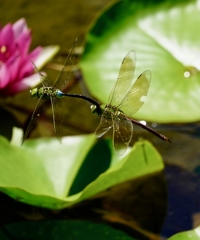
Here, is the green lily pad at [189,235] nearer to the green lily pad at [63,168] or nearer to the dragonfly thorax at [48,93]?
the green lily pad at [63,168]

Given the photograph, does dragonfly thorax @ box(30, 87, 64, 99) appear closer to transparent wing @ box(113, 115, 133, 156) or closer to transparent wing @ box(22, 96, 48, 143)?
transparent wing @ box(22, 96, 48, 143)

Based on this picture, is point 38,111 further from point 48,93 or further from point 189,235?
point 189,235

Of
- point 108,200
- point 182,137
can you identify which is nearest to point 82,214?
point 108,200

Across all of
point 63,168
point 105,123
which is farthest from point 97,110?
point 63,168

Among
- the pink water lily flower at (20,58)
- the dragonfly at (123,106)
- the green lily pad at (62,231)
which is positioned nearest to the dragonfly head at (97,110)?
the dragonfly at (123,106)

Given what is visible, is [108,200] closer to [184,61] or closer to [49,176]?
[49,176]

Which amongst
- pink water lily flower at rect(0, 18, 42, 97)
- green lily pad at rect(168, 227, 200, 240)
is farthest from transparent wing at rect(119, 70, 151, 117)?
pink water lily flower at rect(0, 18, 42, 97)
